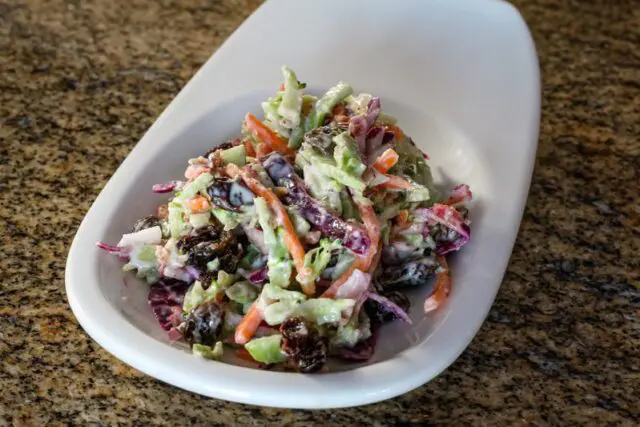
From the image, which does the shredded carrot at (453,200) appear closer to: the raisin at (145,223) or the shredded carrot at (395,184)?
the shredded carrot at (395,184)

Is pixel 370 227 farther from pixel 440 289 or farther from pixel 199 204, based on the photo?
pixel 199 204

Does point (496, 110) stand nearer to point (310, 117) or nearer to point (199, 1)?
point (310, 117)

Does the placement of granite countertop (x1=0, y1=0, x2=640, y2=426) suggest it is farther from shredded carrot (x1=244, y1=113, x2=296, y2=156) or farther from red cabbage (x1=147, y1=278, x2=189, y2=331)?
shredded carrot (x1=244, y1=113, x2=296, y2=156)

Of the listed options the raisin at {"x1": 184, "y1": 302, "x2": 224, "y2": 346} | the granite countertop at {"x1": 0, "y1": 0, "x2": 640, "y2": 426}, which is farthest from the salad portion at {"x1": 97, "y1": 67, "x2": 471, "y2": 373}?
the granite countertop at {"x1": 0, "y1": 0, "x2": 640, "y2": 426}

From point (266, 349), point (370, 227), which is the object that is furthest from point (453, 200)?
point (266, 349)

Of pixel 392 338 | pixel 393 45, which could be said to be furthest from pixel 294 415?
pixel 393 45

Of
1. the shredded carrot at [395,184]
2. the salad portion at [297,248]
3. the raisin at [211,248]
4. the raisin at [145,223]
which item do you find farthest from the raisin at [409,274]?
the raisin at [145,223]
